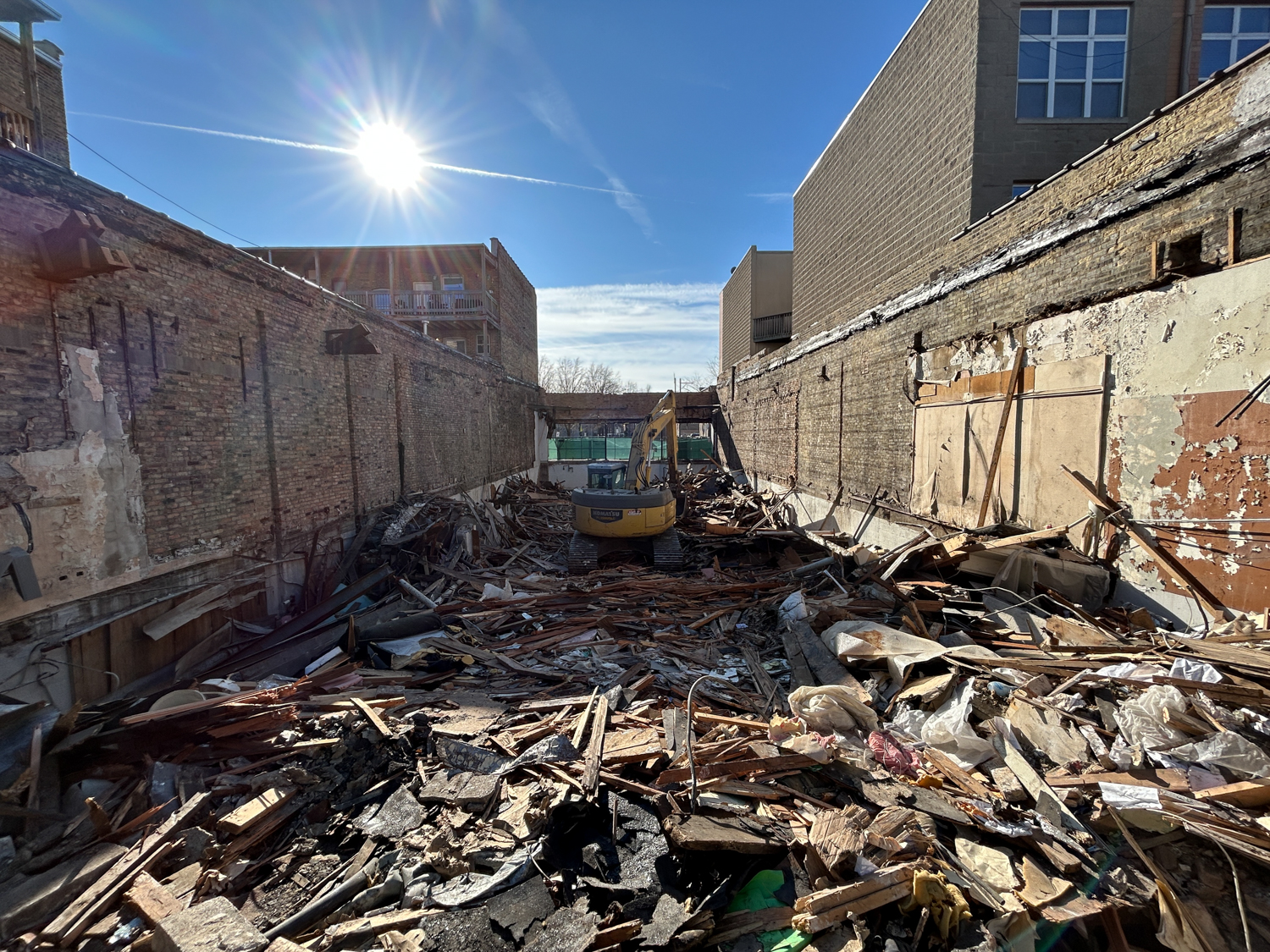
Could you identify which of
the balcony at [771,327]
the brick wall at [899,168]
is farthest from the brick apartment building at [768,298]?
the brick wall at [899,168]

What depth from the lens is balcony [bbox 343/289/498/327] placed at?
85.7 feet

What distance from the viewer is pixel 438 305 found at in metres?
26.8

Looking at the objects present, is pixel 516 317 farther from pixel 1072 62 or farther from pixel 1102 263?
pixel 1102 263

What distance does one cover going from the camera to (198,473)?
7121mm

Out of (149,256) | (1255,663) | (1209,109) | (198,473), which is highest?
(1209,109)

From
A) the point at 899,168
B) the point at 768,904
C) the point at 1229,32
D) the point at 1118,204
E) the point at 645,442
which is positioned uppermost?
the point at 1229,32

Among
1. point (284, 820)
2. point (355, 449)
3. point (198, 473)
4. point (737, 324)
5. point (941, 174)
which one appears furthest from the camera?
point (737, 324)

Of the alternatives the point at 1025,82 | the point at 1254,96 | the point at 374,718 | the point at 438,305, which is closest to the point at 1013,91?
the point at 1025,82

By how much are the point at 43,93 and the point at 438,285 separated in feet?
51.3

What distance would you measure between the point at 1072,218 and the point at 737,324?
78.2 feet

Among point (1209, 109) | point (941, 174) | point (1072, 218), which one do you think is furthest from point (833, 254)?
point (1209, 109)

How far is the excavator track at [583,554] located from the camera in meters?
11.0

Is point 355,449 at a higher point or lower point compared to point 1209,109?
lower

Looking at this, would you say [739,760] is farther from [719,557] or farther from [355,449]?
[355,449]
